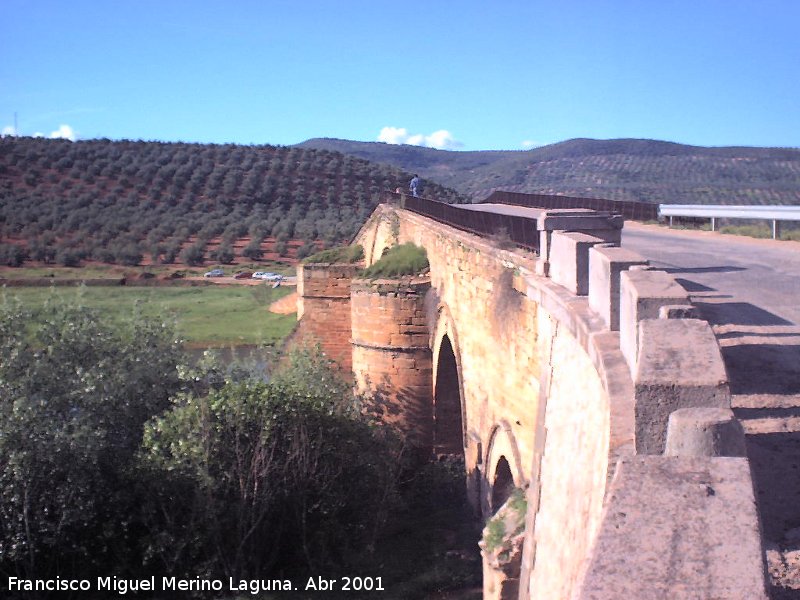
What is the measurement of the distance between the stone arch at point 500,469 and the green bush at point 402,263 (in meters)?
4.30

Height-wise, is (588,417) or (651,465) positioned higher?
(651,465)

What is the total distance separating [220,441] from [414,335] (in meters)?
4.32

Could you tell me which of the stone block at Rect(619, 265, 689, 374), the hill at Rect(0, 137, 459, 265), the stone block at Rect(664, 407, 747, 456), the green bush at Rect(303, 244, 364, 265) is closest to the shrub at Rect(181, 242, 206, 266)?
the hill at Rect(0, 137, 459, 265)

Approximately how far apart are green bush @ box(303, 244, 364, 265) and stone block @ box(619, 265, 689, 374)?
14759 mm

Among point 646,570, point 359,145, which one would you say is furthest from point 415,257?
point 359,145

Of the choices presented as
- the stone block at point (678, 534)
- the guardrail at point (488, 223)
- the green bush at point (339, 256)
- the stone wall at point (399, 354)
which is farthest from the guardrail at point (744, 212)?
the stone block at point (678, 534)

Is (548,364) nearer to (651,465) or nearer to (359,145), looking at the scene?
(651,465)

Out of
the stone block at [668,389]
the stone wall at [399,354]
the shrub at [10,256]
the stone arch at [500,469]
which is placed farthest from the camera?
the shrub at [10,256]

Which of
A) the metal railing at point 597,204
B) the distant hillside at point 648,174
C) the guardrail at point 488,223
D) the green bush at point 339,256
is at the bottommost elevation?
the green bush at point 339,256

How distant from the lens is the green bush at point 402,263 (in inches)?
512

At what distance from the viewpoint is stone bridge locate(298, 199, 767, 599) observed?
179 centimetres

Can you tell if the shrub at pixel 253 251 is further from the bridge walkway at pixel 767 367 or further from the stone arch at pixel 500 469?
the bridge walkway at pixel 767 367

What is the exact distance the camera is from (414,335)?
12828 millimetres

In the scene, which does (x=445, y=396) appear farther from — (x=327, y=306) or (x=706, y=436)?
(x=706, y=436)
